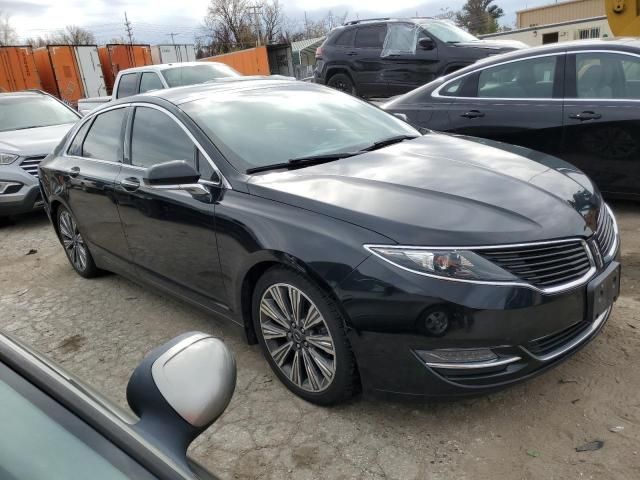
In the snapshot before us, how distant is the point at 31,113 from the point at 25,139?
120 cm

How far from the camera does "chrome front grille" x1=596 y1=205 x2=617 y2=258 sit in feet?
8.88

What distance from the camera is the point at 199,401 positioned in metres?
1.32

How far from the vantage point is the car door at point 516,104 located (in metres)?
5.09

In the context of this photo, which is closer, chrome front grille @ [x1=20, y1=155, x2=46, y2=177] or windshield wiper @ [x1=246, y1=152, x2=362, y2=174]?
windshield wiper @ [x1=246, y1=152, x2=362, y2=174]

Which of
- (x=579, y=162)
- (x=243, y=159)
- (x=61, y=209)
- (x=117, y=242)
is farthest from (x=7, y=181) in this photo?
(x=579, y=162)

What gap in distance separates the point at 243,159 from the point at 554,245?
67.3 inches

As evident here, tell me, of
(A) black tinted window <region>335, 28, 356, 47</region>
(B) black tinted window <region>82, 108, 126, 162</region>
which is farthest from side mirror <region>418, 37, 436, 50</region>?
(B) black tinted window <region>82, 108, 126, 162</region>

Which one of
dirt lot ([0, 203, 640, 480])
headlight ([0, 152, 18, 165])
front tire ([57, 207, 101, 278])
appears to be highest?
headlight ([0, 152, 18, 165])

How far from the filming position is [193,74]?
1005 cm

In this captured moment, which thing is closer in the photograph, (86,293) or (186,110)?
Result: (186,110)

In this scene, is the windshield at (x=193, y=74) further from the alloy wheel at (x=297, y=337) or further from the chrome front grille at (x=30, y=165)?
the alloy wheel at (x=297, y=337)

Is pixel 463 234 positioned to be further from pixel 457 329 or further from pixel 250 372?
pixel 250 372

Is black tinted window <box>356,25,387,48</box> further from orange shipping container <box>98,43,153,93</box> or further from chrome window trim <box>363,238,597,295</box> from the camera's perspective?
orange shipping container <box>98,43,153,93</box>

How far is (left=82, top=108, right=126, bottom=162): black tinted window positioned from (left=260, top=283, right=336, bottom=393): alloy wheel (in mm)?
1904
